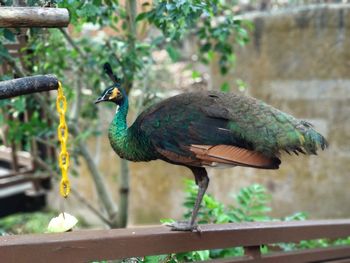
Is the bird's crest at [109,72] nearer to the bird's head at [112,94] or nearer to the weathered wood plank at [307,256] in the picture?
the bird's head at [112,94]

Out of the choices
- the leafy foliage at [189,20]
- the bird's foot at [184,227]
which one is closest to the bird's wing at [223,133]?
the bird's foot at [184,227]

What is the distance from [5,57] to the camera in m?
3.47

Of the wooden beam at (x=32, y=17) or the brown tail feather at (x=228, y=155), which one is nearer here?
the wooden beam at (x=32, y=17)

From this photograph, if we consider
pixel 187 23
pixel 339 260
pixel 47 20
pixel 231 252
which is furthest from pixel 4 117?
pixel 339 260

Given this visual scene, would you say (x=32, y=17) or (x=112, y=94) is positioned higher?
(x=32, y=17)

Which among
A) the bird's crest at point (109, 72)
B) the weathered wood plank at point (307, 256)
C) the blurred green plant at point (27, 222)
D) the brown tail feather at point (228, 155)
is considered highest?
the bird's crest at point (109, 72)

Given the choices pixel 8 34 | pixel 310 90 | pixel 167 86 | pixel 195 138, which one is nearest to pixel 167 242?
pixel 195 138

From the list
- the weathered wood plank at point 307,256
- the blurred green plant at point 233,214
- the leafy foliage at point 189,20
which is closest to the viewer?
the weathered wood plank at point 307,256

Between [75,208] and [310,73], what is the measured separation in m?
3.23

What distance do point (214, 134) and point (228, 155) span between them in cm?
12

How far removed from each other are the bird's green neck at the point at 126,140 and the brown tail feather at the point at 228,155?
29cm

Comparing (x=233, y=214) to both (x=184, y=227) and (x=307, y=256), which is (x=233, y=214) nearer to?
(x=307, y=256)

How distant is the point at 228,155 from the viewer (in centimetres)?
256

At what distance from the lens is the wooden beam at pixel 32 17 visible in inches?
90.7
